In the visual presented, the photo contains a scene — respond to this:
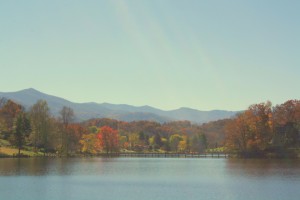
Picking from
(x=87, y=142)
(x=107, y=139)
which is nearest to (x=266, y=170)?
(x=87, y=142)

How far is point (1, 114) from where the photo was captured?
6398 inches

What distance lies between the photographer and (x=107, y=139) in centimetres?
16850

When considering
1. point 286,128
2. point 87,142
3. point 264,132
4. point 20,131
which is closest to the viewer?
point 20,131

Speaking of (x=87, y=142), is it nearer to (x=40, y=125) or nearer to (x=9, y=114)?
(x=40, y=125)

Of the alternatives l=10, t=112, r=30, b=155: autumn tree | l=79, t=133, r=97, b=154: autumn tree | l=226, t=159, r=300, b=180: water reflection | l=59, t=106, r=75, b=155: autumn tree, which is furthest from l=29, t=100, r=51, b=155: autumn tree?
l=226, t=159, r=300, b=180: water reflection

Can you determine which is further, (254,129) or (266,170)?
(254,129)

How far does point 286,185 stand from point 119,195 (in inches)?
979

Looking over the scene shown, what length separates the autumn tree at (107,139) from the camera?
16750 cm

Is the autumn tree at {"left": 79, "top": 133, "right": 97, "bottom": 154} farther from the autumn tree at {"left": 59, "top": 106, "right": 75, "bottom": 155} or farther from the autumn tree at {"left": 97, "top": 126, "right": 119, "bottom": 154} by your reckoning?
the autumn tree at {"left": 59, "top": 106, "right": 75, "bottom": 155}

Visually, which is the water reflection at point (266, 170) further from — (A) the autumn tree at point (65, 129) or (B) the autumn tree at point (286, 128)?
(A) the autumn tree at point (65, 129)

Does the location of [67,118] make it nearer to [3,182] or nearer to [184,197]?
[3,182]

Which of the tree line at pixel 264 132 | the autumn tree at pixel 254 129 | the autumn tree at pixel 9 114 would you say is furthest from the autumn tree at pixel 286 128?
the autumn tree at pixel 9 114

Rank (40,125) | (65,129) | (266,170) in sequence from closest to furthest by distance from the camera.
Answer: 1. (266,170)
2. (40,125)
3. (65,129)

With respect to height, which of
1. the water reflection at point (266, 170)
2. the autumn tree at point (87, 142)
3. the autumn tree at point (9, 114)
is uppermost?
the autumn tree at point (9, 114)
